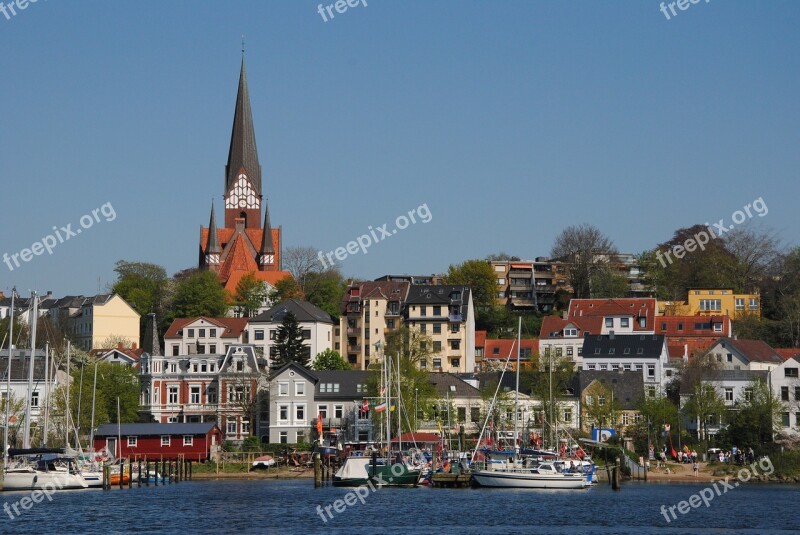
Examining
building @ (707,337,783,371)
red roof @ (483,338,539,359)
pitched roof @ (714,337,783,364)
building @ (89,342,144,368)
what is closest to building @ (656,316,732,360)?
pitched roof @ (714,337,783,364)

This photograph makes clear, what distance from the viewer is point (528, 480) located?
81.2 m

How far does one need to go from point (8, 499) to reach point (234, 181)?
11334 cm

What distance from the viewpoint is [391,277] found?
189 meters

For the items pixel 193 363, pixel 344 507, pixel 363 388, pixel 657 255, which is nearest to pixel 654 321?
pixel 657 255

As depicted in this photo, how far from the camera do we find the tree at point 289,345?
126 m

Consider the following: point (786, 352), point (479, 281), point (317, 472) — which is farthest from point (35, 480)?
point (479, 281)

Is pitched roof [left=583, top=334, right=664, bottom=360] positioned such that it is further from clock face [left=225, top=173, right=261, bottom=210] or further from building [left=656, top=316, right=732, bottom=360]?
clock face [left=225, top=173, right=261, bottom=210]

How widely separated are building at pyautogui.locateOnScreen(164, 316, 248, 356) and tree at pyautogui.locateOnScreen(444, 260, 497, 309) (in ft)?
114

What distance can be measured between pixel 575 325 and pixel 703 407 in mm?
37095

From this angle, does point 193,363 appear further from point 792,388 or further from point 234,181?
point 234,181

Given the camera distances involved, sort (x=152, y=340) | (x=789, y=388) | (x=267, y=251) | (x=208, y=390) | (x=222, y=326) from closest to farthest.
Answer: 1. (x=789, y=388)
2. (x=208, y=390)
3. (x=152, y=340)
4. (x=222, y=326)
5. (x=267, y=251)

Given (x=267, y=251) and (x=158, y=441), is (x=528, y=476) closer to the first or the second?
(x=158, y=441)

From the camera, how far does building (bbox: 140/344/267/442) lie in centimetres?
11606

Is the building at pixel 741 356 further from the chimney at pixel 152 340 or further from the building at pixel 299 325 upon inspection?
the chimney at pixel 152 340
